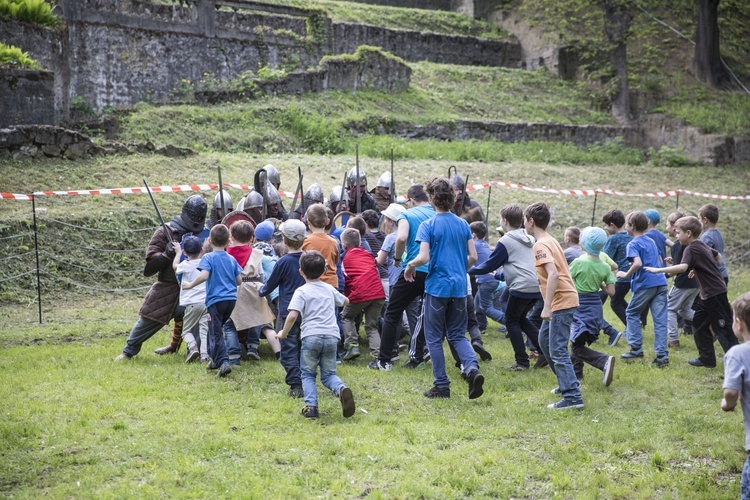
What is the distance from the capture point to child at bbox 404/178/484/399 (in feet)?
23.3

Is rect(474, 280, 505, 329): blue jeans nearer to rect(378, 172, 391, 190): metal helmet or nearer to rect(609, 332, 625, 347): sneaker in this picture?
rect(609, 332, 625, 347): sneaker

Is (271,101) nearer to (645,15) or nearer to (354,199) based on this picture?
(354,199)

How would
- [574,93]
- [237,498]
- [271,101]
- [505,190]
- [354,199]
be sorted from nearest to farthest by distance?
[237,498] < [354,199] < [505,190] < [271,101] < [574,93]

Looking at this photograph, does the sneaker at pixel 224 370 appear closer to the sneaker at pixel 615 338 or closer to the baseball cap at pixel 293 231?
the baseball cap at pixel 293 231

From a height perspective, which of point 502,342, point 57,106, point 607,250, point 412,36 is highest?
point 412,36

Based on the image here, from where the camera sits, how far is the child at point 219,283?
7.70 metres

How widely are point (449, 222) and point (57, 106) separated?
46.4 ft

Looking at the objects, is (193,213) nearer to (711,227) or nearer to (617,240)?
(617,240)

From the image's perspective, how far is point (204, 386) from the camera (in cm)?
745

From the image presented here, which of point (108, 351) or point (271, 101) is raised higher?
point (271, 101)

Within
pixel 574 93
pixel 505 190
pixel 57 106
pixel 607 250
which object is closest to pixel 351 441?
pixel 607 250

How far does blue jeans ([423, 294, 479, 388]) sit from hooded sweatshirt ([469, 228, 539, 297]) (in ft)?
2.69

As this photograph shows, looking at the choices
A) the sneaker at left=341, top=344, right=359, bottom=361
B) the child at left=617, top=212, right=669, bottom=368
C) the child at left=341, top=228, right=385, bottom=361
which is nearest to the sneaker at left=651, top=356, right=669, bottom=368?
the child at left=617, top=212, right=669, bottom=368

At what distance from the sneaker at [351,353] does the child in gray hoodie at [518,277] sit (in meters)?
1.62
